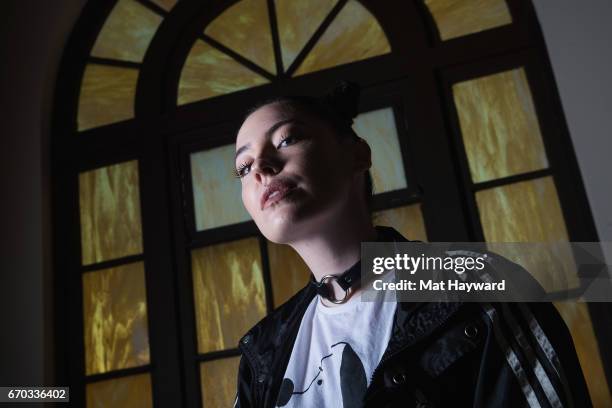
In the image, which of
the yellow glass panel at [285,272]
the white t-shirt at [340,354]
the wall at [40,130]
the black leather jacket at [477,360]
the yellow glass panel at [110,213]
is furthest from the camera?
the yellow glass panel at [110,213]

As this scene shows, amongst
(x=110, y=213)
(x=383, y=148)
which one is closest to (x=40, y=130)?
(x=110, y=213)

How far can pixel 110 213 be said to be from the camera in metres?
2.12

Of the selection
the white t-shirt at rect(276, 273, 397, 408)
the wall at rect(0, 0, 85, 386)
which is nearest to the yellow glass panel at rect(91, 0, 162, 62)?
the wall at rect(0, 0, 85, 386)

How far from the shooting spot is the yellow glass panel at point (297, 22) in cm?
211

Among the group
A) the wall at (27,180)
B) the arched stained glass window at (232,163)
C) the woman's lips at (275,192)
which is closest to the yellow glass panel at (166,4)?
the arched stained glass window at (232,163)

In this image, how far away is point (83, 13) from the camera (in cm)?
236

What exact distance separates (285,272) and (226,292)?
21 centimetres

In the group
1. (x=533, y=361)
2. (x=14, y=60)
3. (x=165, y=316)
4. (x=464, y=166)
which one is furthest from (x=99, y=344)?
(x=533, y=361)

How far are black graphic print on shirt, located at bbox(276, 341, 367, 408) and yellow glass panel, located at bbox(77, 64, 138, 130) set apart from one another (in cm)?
157

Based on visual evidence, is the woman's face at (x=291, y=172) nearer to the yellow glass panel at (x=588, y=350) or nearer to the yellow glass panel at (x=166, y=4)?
the yellow glass panel at (x=588, y=350)

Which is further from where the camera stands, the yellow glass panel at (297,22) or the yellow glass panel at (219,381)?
the yellow glass panel at (297,22)

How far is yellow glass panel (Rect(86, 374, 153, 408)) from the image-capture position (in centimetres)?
189

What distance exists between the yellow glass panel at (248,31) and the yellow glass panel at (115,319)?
0.83 metres

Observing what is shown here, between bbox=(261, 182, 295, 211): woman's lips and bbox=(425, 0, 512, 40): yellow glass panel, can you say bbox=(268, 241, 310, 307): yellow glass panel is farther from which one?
bbox=(261, 182, 295, 211): woman's lips
